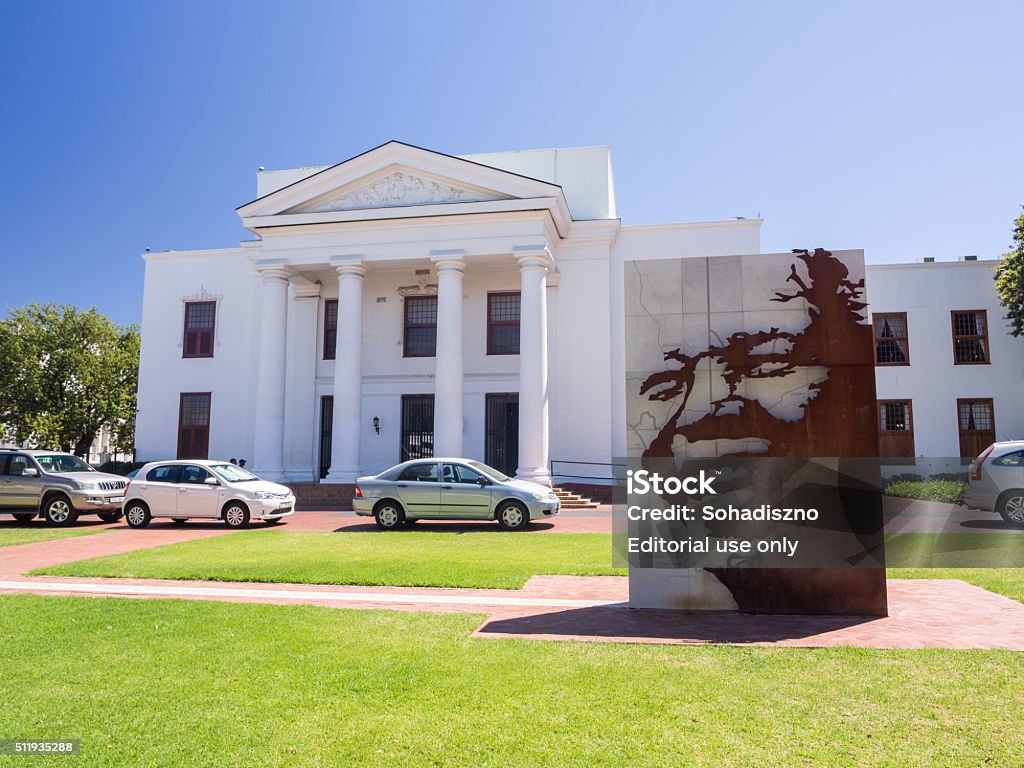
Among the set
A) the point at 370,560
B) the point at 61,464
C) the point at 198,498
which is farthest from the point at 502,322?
the point at 370,560

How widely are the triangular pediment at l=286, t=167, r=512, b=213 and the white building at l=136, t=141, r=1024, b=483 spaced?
0.05m

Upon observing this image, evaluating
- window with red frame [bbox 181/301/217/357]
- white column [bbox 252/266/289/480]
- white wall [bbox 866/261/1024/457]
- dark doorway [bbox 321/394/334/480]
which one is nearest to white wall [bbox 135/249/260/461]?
window with red frame [bbox 181/301/217/357]

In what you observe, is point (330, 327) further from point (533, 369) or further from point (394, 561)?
point (394, 561)

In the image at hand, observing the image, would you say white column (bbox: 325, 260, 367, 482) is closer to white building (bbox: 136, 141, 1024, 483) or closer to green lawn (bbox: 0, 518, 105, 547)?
white building (bbox: 136, 141, 1024, 483)

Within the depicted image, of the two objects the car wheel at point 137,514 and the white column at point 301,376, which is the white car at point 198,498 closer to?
the car wheel at point 137,514

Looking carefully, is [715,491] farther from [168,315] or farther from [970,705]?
[168,315]

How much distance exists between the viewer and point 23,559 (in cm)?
1145

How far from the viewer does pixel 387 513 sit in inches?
624

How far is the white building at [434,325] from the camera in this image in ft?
79.3

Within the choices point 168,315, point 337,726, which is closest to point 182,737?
point 337,726

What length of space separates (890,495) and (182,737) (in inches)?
887

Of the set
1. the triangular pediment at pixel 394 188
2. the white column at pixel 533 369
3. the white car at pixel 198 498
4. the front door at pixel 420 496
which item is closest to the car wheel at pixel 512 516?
the front door at pixel 420 496

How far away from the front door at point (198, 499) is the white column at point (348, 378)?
24.3 ft

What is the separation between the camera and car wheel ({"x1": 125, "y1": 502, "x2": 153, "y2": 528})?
54.6 feet
